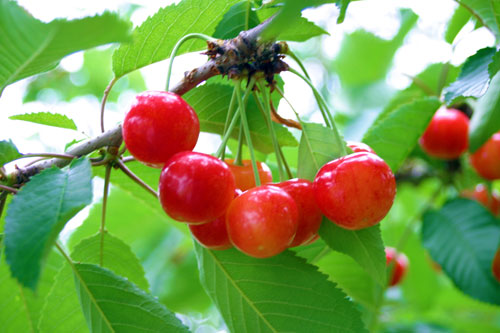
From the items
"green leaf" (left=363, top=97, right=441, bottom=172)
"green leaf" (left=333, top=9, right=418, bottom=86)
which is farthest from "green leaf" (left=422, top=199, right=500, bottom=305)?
"green leaf" (left=333, top=9, right=418, bottom=86)

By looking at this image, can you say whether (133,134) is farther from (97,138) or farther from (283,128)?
(283,128)

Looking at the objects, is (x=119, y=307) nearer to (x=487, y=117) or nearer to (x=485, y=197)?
(x=487, y=117)

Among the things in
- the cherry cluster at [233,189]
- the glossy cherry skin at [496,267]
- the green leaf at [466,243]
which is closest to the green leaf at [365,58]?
the green leaf at [466,243]

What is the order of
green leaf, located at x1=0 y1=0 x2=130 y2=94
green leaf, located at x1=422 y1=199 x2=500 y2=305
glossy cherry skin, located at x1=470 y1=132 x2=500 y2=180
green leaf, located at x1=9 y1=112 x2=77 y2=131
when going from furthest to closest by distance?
1. glossy cherry skin, located at x1=470 y1=132 x2=500 y2=180
2. green leaf, located at x1=422 y1=199 x2=500 y2=305
3. green leaf, located at x1=9 y1=112 x2=77 y2=131
4. green leaf, located at x1=0 y1=0 x2=130 y2=94

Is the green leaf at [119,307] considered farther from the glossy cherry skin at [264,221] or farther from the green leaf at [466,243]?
the green leaf at [466,243]

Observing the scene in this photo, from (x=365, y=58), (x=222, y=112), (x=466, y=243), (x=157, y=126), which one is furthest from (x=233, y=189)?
(x=365, y=58)

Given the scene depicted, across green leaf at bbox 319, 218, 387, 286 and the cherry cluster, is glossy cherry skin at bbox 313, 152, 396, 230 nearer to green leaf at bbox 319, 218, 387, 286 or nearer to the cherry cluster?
the cherry cluster
